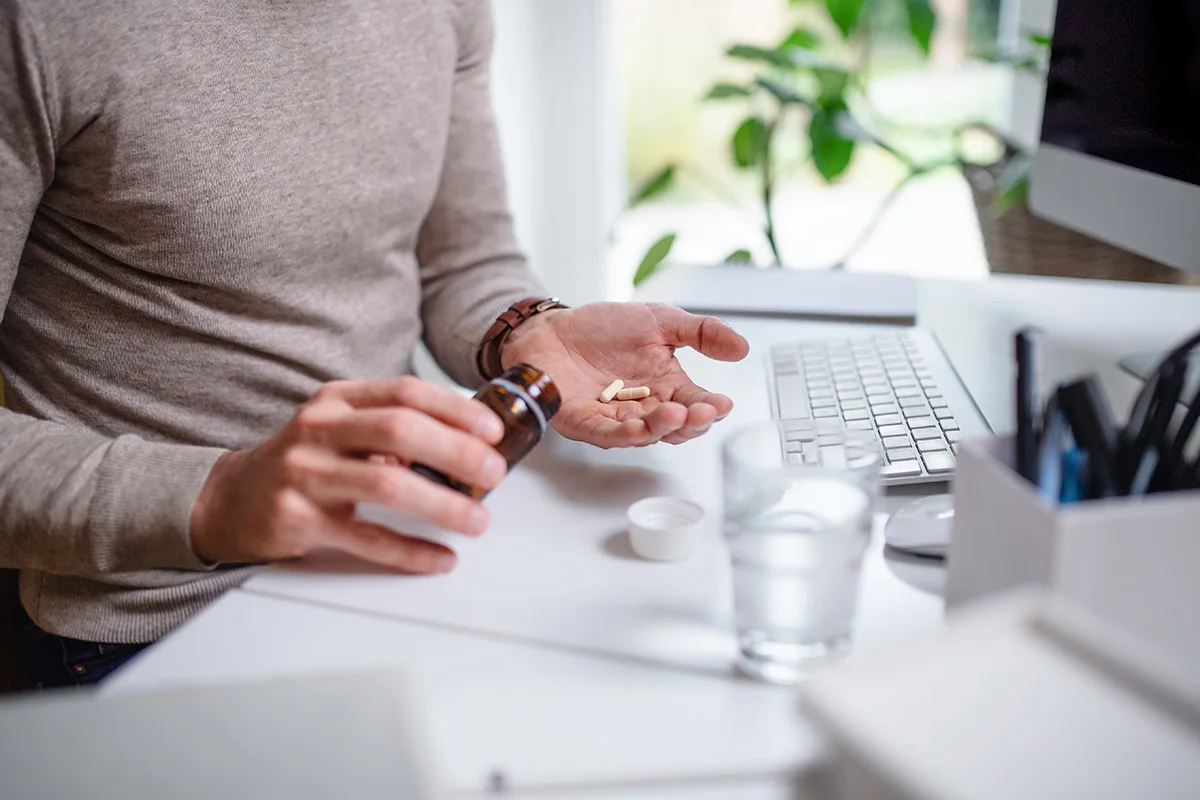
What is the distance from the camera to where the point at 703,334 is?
793 millimetres

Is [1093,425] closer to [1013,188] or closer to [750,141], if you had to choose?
[1013,188]

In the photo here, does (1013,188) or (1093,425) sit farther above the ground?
(1093,425)

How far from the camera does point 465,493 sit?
0.57 m

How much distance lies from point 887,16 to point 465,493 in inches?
71.4

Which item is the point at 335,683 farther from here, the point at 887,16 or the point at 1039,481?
the point at 887,16

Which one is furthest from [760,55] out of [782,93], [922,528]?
[922,528]

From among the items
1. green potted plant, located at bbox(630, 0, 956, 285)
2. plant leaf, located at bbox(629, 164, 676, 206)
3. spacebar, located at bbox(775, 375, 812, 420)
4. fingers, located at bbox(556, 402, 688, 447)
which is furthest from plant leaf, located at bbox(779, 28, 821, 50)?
fingers, located at bbox(556, 402, 688, 447)

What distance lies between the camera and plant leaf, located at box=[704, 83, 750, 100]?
1.74 meters

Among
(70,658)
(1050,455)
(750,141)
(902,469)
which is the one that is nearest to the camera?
(1050,455)

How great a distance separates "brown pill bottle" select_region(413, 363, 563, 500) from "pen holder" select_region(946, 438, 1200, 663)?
25 cm

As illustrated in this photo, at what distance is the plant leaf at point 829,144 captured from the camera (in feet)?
5.60

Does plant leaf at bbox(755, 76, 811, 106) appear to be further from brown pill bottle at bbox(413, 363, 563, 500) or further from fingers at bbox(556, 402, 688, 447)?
brown pill bottle at bbox(413, 363, 563, 500)

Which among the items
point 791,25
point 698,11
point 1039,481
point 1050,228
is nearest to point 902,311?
point 1050,228

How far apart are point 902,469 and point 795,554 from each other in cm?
23
